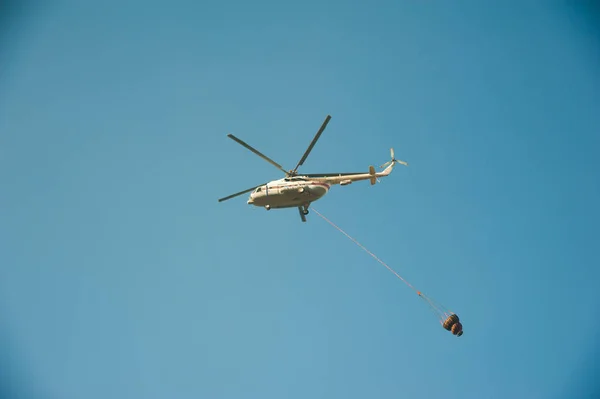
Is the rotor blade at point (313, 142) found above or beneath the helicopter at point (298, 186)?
above

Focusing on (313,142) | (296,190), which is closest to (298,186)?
(296,190)

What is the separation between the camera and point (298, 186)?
70.5 ft

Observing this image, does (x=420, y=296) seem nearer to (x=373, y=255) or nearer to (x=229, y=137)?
(x=373, y=255)

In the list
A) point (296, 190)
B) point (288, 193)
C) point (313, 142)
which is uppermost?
point (313, 142)

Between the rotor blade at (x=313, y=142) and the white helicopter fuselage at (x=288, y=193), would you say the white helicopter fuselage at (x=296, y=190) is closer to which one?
the white helicopter fuselage at (x=288, y=193)

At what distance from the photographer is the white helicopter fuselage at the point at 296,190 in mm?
21562

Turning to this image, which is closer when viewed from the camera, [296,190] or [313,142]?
[313,142]

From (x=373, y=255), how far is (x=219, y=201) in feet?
29.7

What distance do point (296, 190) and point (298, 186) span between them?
0.22m

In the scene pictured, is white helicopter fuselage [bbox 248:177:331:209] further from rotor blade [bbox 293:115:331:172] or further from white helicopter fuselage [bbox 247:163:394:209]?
rotor blade [bbox 293:115:331:172]

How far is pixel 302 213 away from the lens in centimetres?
2314

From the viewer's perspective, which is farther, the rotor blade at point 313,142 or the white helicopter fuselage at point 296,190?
the white helicopter fuselage at point 296,190

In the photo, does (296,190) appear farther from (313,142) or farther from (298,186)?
(313,142)

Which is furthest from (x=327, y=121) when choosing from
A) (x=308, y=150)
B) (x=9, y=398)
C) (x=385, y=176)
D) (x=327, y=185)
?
(x=9, y=398)
